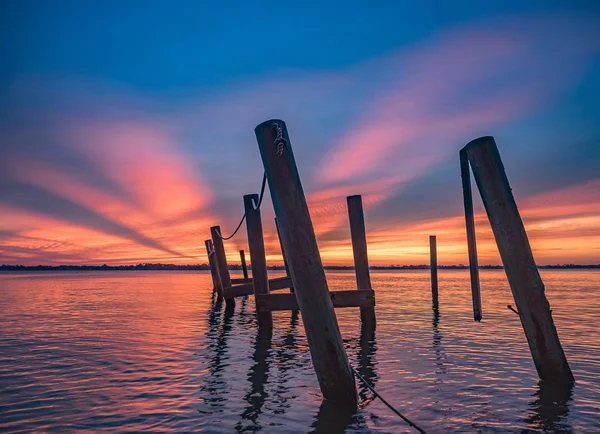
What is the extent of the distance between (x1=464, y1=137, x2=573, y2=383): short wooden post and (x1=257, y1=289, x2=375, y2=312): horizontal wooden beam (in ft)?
14.9

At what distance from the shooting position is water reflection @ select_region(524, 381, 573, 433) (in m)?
4.73

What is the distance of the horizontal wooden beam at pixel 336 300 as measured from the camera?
31.6 ft

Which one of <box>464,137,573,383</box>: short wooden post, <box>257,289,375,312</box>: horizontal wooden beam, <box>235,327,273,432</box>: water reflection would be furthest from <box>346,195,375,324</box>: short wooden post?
<box>464,137,573,383</box>: short wooden post

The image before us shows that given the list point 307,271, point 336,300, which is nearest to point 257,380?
point 307,271

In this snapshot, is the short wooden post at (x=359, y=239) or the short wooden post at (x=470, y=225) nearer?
the short wooden post at (x=470, y=225)

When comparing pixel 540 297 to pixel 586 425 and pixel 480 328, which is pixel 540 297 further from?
pixel 480 328

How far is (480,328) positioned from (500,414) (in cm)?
805

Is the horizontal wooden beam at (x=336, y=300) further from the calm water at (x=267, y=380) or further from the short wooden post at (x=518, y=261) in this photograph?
the short wooden post at (x=518, y=261)

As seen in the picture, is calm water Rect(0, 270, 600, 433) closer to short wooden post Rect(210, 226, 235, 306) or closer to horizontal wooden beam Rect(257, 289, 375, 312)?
horizontal wooden beam Rect(257, 289, 375, 312)

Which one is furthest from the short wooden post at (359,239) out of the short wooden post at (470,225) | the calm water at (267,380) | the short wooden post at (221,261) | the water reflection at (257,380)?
the short wooden post at (221,261)

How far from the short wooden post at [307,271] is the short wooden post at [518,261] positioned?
2409 mm

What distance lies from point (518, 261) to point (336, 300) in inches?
195

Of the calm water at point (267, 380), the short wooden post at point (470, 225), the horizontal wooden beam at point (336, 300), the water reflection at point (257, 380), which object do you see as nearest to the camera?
the calm water at point (267, 380)

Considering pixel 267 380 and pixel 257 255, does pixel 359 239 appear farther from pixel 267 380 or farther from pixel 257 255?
pixel 267 380
